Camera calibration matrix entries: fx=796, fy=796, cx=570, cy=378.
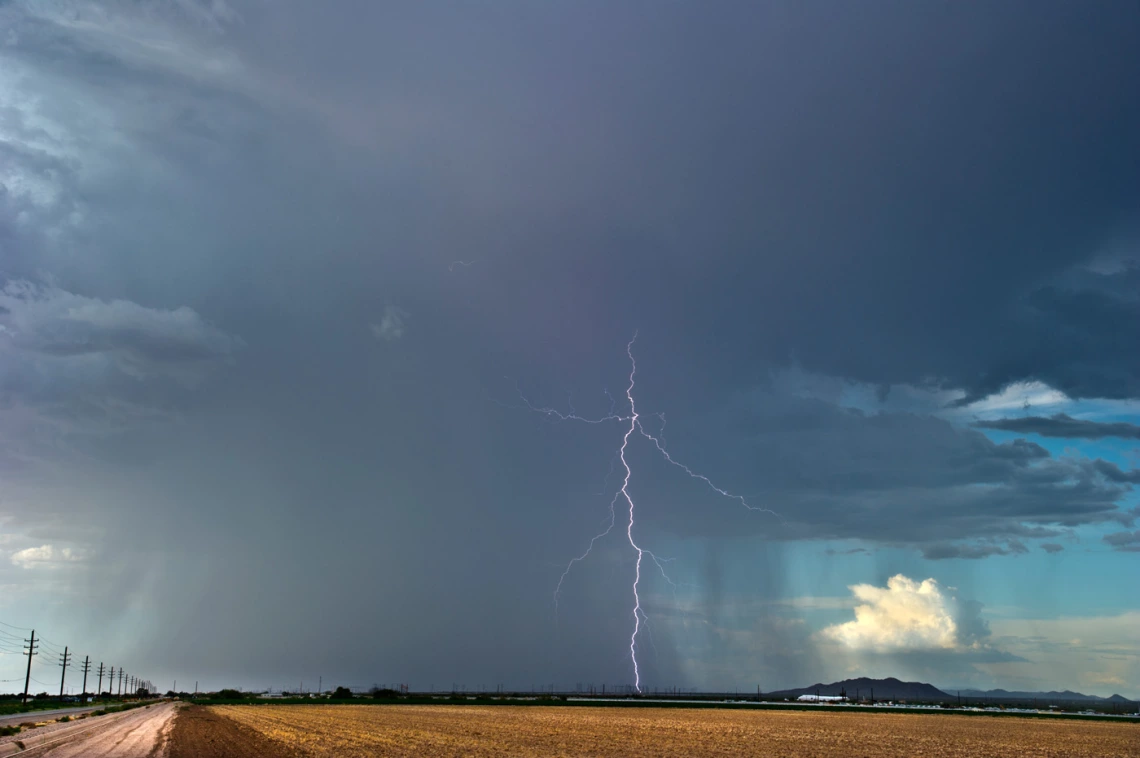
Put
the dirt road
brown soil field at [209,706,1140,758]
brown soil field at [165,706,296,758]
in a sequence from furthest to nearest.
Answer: brown soil field at [209,706,1140,758], the dirt road, brown soil field at [165,706,296,758]

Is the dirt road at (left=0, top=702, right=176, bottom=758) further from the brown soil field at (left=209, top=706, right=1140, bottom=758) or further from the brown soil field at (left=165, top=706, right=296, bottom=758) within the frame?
the brown soil field at (left=209, top=706, right=1140, bottom=758)

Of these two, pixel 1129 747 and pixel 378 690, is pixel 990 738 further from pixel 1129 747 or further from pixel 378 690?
pixel 378 690

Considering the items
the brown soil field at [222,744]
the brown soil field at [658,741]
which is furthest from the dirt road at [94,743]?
the brown soil field at [658,741]

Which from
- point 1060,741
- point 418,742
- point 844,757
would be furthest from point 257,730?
point 1060,741

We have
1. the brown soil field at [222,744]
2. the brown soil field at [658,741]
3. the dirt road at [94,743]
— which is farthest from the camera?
the brown soil field at [658,741]

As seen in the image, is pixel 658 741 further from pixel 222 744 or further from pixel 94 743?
pixel 94 743

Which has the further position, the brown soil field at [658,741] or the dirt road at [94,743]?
the brown soil field at [658,741]

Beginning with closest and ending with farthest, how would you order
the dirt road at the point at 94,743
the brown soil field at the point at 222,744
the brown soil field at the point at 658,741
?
the brown soil field at the point at 222,744 → the dirt road at the point at 94,743 → the brown soil field at the point at 658,741

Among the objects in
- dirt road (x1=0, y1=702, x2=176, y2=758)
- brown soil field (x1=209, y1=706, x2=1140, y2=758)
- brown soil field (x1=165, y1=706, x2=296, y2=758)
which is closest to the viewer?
brown soil field (x1=165, y1=706, x2=296, y2=758)

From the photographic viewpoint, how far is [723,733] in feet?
156

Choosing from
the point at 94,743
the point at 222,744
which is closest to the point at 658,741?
the point at 222,744

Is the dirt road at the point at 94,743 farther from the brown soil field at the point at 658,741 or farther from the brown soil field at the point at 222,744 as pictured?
the brown soil field at the point at 658,741

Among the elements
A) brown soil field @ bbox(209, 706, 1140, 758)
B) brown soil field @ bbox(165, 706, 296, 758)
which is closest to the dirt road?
brown soil field @ bbox(165, 706, 296, 758)

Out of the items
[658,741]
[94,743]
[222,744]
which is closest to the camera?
[222,744]
